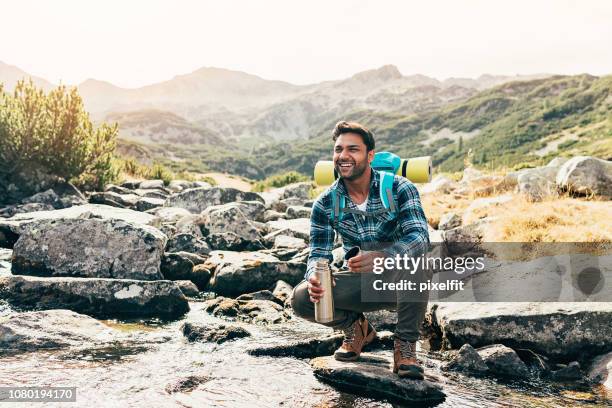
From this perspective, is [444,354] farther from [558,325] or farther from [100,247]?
[100,247]

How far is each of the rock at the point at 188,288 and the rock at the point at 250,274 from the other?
1.14 feet

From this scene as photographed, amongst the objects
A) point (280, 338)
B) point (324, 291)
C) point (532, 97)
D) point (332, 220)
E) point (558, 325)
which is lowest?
point (280, 338)

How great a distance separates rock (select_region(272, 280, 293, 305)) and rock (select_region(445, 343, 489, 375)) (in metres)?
3.00

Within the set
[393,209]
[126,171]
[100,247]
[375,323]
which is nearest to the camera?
[393,209]

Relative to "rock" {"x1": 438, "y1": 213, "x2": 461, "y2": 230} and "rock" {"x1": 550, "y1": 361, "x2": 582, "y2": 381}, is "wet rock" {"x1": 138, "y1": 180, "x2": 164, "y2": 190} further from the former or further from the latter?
"rock" {"x1": 550, "y1": 361, "x2": 582, "y2": 381}

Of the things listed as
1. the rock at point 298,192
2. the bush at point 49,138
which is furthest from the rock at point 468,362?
the rock at point 298,192

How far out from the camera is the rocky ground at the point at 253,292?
5.12 metres

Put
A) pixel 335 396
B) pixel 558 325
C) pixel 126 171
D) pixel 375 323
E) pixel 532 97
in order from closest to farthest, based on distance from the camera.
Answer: pixel 335 396, pixel 558 325, pixel 375 323, pixel 126 171, pixel 532 97

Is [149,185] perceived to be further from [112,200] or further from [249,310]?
[249,310]

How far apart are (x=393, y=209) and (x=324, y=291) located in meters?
0.92

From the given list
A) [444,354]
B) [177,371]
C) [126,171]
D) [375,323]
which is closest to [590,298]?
[444,354]

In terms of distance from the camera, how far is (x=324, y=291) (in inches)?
180

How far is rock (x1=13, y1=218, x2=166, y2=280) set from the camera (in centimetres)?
797

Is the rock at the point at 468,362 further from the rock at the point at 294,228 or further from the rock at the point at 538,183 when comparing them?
the rock at the point at 538,183
